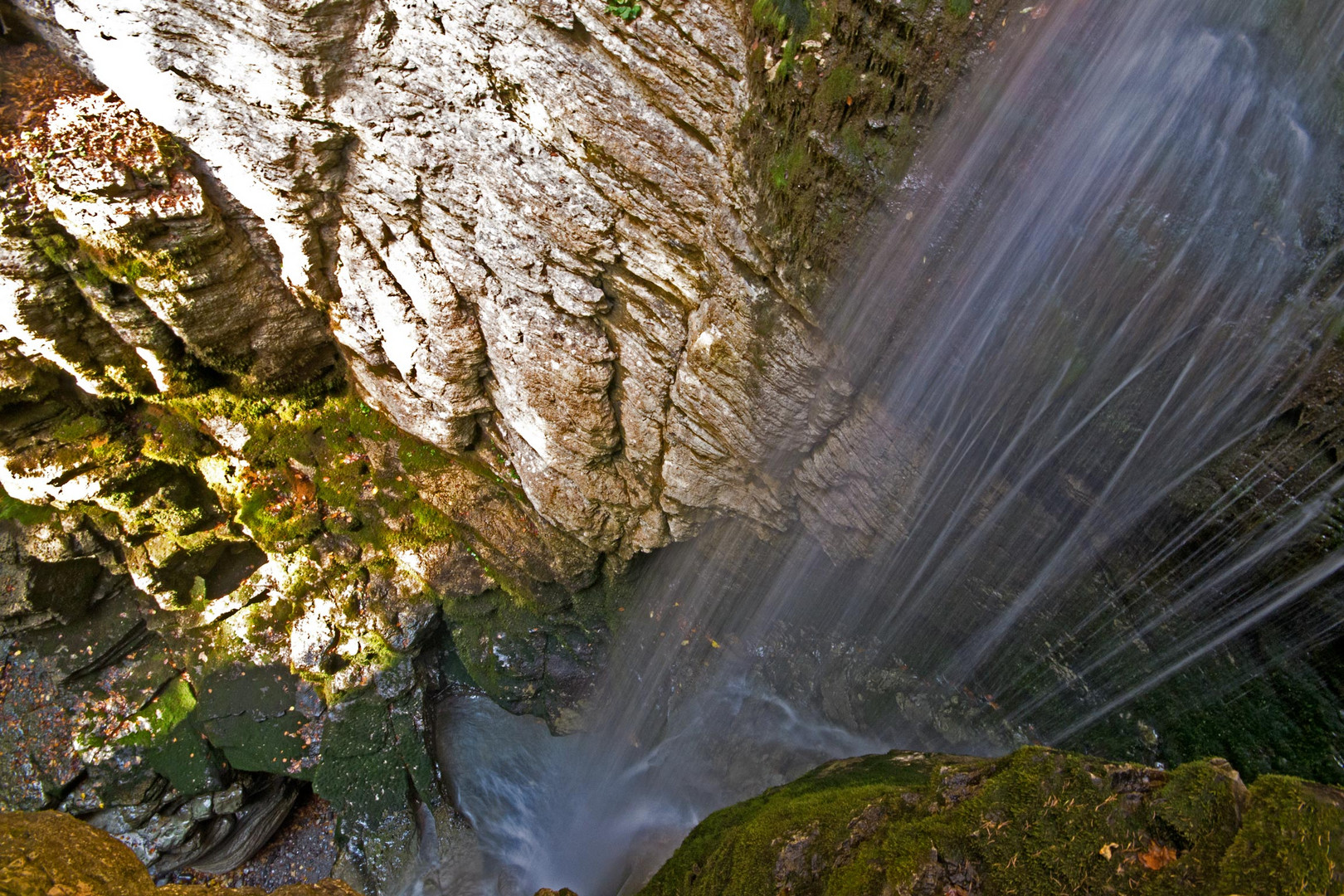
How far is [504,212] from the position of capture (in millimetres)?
6133

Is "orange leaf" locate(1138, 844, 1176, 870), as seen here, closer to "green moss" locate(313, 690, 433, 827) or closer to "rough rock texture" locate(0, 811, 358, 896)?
"rough rock texture" locate(0, 811, 358, 896)

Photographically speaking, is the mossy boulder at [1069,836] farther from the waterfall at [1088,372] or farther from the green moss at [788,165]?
the green moss at [788,165]

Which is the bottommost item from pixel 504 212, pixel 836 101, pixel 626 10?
pixel 504 212

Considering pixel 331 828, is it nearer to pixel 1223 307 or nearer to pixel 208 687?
pixel 208 687

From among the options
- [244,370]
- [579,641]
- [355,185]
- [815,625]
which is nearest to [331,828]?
[579,641]

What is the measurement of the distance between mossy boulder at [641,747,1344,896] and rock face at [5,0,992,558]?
3249 mm

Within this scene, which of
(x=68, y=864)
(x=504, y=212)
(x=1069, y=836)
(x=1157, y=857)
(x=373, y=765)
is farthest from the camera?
(x=373, y=765)

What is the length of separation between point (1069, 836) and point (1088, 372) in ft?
9.47

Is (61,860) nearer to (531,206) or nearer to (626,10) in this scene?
(531,206)

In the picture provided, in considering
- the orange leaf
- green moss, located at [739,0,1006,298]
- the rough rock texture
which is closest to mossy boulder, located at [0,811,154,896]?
the rough rock texture

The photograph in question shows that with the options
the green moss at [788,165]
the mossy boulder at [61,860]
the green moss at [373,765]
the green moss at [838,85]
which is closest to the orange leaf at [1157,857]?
the green moss at [788,165]

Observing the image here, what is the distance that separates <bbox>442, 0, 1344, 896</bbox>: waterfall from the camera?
364 centimetres

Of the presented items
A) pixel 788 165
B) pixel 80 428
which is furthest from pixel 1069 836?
pixel 80 428

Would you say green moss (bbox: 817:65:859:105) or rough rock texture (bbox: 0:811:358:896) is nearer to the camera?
rough rock texture (bbox: 0:811:358:896)
